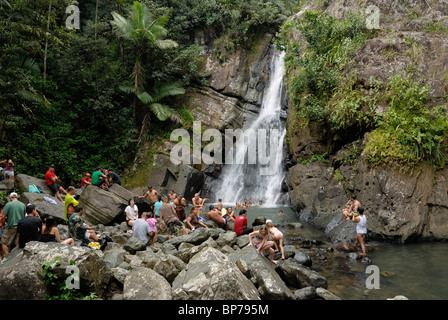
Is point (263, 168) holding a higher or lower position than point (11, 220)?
higher

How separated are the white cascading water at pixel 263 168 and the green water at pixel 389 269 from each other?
753cm

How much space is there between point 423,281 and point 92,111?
63.7 feet

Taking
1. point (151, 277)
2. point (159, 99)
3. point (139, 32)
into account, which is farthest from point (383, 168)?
point (139, 32)

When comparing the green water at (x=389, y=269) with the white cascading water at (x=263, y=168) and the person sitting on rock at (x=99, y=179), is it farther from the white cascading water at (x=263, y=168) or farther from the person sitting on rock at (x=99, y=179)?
the white cascading water at (x=263, y=168)

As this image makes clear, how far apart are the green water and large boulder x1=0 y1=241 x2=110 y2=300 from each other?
204 inches

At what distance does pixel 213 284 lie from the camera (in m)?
5.26

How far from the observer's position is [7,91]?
13.8m

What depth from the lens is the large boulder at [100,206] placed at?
432 inches

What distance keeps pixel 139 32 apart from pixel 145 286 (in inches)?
708

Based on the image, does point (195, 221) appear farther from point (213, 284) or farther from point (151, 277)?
point (213, 284)

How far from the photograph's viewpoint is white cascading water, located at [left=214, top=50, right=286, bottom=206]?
19406mm

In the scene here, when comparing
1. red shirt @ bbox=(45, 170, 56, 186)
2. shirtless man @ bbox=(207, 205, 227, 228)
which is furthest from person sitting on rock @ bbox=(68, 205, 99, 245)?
red shirt @ bbox=(45, 170, 56, 186)

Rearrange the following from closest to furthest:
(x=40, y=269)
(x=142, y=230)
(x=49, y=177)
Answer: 1. (x=40, y=269)
2. (x=142, y=230)
3. (x=49, y=177)

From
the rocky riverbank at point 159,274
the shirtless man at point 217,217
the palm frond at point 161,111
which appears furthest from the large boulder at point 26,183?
the palm frond at point 161,111
